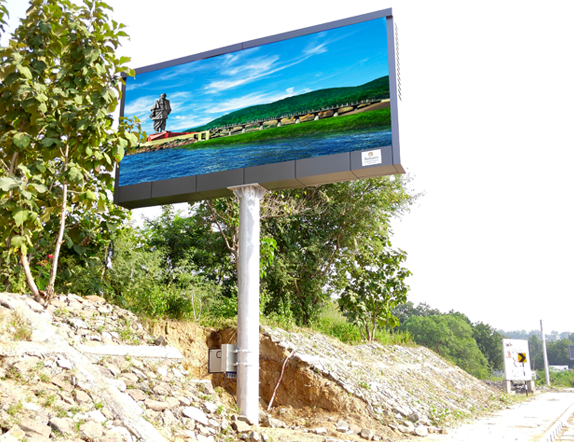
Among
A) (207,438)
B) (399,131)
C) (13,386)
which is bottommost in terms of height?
(207,438)

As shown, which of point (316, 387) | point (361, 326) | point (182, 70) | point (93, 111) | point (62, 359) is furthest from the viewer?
point (361, 326)

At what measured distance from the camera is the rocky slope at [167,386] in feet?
14.2

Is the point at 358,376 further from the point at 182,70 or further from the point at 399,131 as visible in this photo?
the point at 182,70

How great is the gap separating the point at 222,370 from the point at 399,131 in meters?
4.49

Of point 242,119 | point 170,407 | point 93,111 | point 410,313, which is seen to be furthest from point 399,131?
point 410,313

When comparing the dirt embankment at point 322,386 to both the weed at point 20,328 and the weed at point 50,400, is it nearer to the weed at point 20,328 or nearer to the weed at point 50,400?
the weed at point 20,328

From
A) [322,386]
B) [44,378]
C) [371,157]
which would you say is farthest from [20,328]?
[371,157]

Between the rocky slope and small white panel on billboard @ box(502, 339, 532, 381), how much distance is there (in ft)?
36.5

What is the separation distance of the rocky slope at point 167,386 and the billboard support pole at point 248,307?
381 mm

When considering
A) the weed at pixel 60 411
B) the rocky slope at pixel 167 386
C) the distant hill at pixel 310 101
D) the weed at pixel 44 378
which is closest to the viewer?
the weed at pixel 60 411

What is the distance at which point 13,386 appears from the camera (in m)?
4.23

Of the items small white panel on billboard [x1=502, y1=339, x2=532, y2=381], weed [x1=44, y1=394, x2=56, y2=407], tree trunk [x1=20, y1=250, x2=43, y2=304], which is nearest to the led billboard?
tree trunk [x1=20, y1=250, x2=43, y2=304]

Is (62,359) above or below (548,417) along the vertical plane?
above

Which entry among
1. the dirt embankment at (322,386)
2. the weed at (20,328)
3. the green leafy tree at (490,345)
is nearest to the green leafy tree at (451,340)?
the green leafy tree at (490,345)
